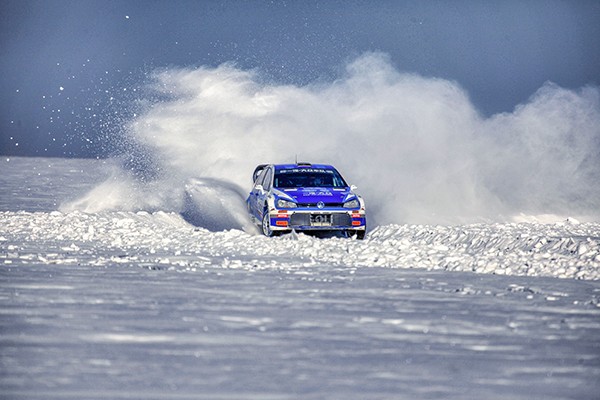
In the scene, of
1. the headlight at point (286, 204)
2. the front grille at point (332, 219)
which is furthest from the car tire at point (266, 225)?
the front grille at point (332, 219)

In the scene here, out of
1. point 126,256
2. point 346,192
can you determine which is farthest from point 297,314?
point 346,192

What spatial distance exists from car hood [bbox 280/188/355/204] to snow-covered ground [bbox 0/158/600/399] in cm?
66

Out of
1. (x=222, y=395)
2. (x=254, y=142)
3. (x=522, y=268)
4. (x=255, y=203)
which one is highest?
(x=254, y=142)

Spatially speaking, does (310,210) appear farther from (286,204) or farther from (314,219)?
(286,204)

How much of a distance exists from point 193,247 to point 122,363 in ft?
32.8

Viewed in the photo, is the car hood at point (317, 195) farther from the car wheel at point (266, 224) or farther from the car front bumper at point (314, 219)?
the car wheel at point (266, 224)

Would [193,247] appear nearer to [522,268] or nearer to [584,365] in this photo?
[522,268]

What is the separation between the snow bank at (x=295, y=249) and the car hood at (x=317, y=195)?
2.17 feet

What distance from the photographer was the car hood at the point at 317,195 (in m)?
18.0

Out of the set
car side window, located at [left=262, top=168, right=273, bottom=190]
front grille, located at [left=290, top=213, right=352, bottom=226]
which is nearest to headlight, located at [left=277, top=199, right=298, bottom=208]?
front grille, located at [left=290, top=213, right=352, bottom=226]

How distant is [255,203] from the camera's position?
771 inches

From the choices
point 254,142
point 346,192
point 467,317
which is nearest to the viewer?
point 467,317

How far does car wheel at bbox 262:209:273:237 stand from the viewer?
1803 cm

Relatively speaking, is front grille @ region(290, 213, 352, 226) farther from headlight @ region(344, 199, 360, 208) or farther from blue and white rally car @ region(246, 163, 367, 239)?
headlight @ region(344, 199, 360, 208)
